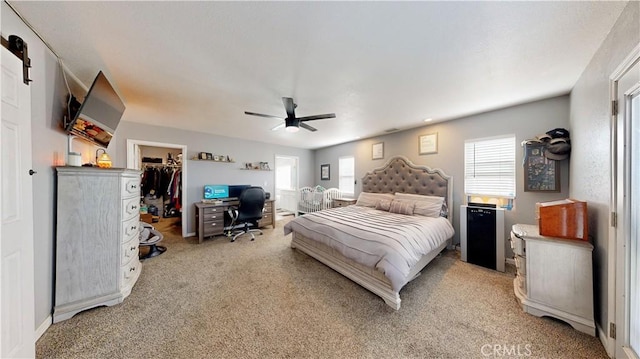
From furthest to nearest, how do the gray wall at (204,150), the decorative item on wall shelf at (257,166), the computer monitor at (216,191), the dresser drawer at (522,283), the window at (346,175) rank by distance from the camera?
1. the window at (346,175)
2. the decorative item on wall shelf at (257,166)
3. the computer monitor at (216,191)
4. the gray wall at (204,150)
5. the dresser drawer at (522,283)

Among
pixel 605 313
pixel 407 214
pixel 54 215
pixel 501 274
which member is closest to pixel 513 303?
pixel 605 313

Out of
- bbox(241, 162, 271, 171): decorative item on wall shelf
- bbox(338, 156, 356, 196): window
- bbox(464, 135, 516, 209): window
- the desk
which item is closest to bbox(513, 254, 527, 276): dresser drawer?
bbox(464, 135, 516, 209): window

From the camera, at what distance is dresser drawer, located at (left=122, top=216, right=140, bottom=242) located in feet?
6.75

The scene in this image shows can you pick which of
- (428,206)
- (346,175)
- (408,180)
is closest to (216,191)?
(346,175)

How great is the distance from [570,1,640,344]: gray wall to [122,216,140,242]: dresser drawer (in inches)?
164

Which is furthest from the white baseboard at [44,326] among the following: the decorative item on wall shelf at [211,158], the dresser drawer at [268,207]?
the dresser drawer at [268,207]

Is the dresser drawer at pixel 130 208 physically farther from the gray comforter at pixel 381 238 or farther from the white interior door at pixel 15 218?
the gray comforter at pixel 381 238

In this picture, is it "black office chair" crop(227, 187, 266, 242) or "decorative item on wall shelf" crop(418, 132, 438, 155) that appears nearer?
"decorative item on wall shelf" crop(418, 132, 438, 155)

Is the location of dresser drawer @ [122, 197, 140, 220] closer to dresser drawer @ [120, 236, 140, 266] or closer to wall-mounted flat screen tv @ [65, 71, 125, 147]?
dresser drawer @ [120, 236, 140, 266]

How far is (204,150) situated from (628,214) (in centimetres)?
580

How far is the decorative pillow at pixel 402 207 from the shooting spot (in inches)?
137

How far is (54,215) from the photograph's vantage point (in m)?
1.75

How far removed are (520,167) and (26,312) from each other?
207 inches

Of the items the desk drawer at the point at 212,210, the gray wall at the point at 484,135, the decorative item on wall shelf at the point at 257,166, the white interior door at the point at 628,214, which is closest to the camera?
the white interior door at the point at 628,214
